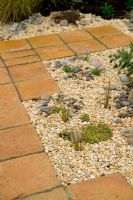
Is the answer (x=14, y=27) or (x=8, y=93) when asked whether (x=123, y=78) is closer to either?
(x=8, y=93)

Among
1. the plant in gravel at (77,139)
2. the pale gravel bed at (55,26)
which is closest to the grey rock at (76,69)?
the plant in gravel at (77,139)

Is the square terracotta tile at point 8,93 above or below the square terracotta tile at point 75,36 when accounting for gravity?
above

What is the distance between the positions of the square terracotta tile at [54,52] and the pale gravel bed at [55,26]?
0.55 meters

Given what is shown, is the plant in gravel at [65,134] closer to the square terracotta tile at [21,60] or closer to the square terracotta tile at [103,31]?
the square terracotta tile at [21,60]

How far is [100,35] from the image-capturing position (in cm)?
524

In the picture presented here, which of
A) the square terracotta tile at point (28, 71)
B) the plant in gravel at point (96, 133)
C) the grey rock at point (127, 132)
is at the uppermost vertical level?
the grey rock at point (127, 132)

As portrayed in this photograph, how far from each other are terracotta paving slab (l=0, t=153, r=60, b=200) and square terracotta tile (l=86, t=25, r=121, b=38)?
271 cm

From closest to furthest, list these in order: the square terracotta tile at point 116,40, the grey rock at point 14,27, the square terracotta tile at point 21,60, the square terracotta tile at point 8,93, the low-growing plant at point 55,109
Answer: the low-growing plant at point 55,109 → the square terracotta tile at point 8,93 → the square terracotta tile at point 21,60 → the square terracotta tile at point 116,40 → the grey rock at point 14,27

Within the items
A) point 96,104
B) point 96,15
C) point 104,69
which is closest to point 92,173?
point 96,104

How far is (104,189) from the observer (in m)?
2.62

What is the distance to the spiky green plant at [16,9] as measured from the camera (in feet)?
17.9

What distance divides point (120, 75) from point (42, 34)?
1674 mm

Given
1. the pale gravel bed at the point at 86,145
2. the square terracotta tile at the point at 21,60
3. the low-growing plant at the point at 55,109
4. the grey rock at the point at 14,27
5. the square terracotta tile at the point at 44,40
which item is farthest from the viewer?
the grey rock at the point at 14,27

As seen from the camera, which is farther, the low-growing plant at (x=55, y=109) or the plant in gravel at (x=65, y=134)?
the low-growing plant at (x=55, y=109)
